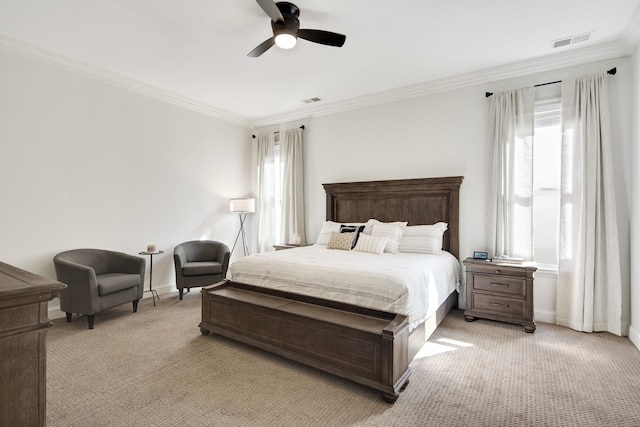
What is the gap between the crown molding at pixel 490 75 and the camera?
11.4 feet

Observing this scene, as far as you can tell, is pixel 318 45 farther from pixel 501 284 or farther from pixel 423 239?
pixel 501 284

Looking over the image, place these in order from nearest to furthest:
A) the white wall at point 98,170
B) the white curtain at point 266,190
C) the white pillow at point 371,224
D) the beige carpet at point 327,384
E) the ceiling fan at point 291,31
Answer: the beige carpet at point 327,384 < the ceiling fan at point 291,31 < the white wall at point 98,170 < the white pillow at point 371,224 < the white curtain at point 266,190

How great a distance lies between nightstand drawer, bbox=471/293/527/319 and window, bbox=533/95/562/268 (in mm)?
753

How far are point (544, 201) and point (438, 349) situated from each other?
2.32m

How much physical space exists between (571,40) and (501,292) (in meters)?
2.83

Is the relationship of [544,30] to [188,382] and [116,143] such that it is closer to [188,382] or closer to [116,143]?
[188,382]

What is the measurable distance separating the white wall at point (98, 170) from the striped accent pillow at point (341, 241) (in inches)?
102

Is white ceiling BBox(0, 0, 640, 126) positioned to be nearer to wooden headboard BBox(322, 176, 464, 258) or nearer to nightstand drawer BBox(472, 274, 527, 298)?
wooden headboard BBox(322, 176, 464, 258)

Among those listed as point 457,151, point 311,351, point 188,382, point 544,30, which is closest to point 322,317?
point 311,351

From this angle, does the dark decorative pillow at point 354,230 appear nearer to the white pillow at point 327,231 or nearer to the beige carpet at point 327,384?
the white pillow at point 327,231

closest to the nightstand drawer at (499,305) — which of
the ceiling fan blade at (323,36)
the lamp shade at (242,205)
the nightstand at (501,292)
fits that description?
the nightstand at (501,292)

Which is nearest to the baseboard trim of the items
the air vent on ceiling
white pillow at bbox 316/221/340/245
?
white pillow at bbox 316/221/340/245

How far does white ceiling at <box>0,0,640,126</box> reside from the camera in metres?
2.90

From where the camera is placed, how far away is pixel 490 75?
13.5 feet
